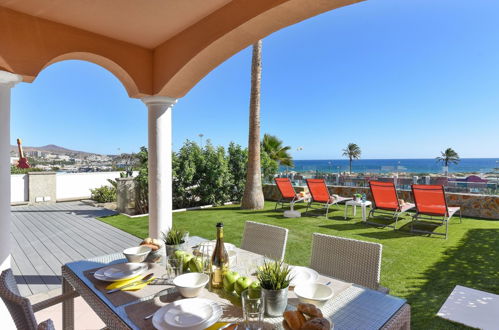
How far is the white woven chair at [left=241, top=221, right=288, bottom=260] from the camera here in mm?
2227

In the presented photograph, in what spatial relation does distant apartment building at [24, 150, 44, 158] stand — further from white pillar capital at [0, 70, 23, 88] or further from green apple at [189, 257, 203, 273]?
green apple at [189, 257, 203, 273]

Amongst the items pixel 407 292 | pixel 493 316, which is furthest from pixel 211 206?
pixel 493 316

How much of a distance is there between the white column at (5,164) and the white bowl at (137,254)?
5.12 feet

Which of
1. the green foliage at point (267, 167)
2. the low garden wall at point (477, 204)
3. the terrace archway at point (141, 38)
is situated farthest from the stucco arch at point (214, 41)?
the low garden wall at point (477, 204)

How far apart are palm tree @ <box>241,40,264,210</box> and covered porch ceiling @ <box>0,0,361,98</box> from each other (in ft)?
15.3

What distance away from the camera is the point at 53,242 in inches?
193

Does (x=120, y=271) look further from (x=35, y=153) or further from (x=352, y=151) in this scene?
(x=352, y=151)

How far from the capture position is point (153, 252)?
6.03 feet

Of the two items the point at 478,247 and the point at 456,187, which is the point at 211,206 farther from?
the point at 456,187

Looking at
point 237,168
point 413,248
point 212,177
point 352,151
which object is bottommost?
point 413,248

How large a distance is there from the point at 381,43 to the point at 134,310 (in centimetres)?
2857

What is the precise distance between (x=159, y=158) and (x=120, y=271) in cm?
199

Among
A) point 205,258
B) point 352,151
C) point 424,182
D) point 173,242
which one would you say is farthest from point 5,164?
point 352,151

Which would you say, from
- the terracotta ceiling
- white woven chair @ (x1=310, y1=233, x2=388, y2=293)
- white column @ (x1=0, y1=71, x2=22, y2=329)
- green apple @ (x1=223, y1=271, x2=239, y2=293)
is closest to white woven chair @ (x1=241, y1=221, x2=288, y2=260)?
white woven chair @ (x1=310, y1=233, x2=388, y2=293)
